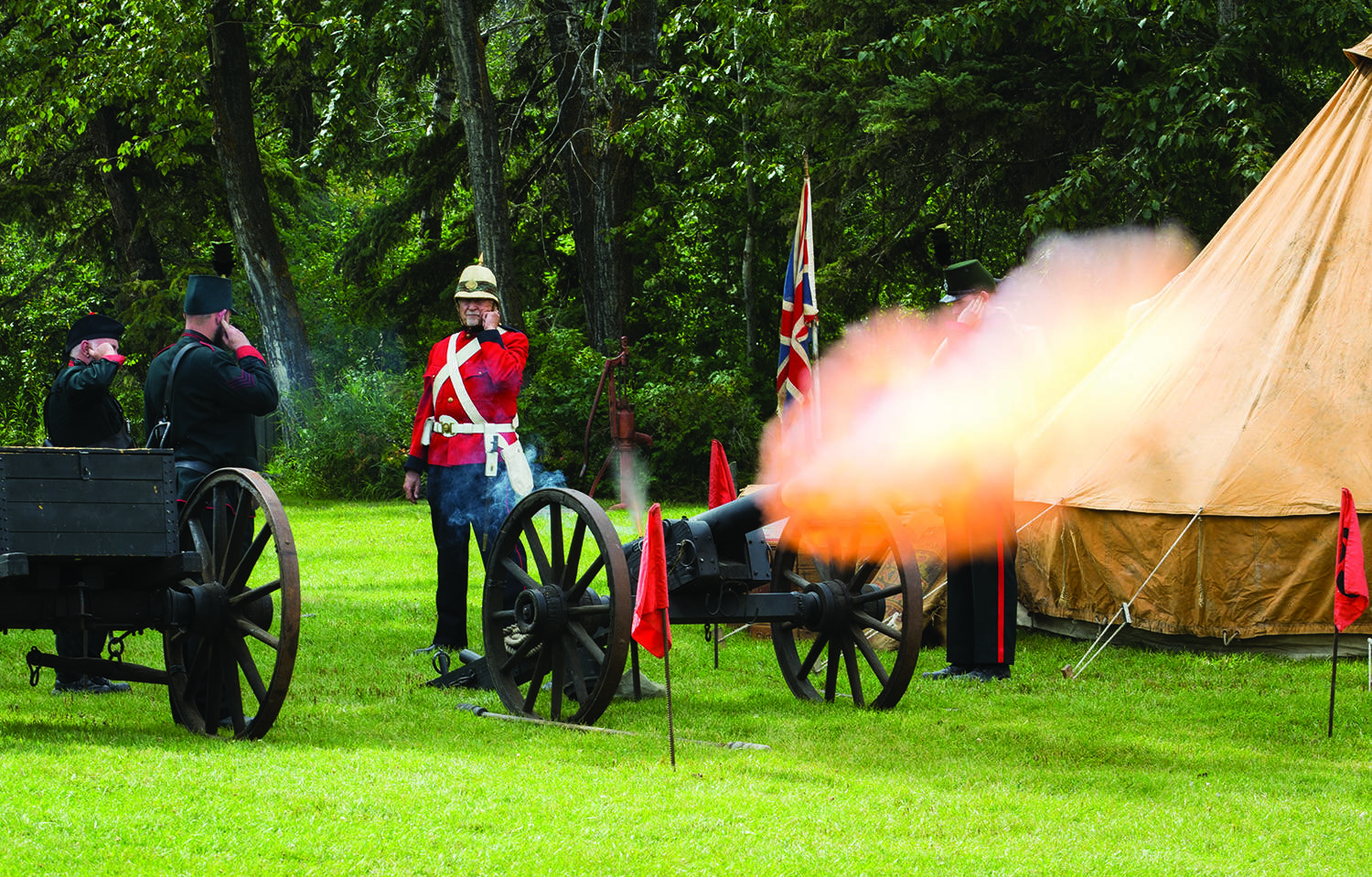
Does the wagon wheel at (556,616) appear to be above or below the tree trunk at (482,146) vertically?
below

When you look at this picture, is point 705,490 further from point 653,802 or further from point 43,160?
point 653,802

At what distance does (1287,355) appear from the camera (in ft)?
27.5

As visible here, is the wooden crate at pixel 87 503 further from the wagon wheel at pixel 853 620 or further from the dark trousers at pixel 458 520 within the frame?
the wagon wheel at pixel 853 620

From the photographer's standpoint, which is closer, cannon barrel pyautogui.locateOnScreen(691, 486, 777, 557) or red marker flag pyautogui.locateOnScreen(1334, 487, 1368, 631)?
red marker flag pyautogui.locateOnScreen(1334, 487, 1368, 631)

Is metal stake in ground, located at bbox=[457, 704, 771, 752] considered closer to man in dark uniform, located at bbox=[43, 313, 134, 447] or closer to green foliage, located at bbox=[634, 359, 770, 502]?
man in dark uniform, located at bbox=[43, 313, 134, 447]

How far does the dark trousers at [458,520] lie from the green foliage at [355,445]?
11.2 meters

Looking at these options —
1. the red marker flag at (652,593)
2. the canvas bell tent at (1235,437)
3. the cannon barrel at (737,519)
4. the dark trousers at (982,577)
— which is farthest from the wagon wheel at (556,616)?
the canvas bell tent at (1235,437)

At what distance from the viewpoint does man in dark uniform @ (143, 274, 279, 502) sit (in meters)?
6.17

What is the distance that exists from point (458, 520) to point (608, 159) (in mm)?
13924

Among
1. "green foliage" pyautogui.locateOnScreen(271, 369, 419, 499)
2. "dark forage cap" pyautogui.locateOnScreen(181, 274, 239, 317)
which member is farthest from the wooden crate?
"green foliage" pyautogui.locateOnScreen(271, 369, 419, 499)

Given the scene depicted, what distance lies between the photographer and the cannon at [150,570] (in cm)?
519

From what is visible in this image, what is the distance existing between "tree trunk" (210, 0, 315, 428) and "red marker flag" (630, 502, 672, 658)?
16237mm

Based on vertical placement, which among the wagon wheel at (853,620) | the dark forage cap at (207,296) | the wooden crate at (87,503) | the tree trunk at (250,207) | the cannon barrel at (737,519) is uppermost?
the tree trunk at (250,207)

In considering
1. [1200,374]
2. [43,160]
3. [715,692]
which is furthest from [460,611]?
[43,160]
